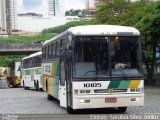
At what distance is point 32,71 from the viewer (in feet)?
126

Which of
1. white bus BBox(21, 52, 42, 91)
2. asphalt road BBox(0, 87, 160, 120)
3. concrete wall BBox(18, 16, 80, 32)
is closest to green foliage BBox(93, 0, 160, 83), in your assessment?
white bus BBox(21, 52, 42, 91)

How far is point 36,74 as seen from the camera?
Result: 3619 centimetres

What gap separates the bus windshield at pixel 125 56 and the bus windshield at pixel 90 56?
267mm

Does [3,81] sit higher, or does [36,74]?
[36,74]

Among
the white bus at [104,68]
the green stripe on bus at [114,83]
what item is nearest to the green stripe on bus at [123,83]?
the white bus at [104,68]

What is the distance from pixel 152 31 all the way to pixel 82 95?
21.7 m

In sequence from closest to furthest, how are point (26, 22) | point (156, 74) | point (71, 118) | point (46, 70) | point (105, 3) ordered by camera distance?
point (71, 118) < point (46, 70) < point (156, 74) < point (105, 3) < point (26, 22)

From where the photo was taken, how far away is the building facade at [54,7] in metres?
173

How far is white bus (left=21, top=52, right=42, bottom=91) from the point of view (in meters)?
35.4

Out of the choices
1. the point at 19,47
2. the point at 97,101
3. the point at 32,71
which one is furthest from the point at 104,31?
the point at 19,47

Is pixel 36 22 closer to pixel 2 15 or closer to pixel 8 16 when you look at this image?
pixel 8 16

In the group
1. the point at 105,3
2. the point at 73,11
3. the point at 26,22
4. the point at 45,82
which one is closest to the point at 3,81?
the point at 105,3

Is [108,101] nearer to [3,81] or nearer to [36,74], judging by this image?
[36,74]

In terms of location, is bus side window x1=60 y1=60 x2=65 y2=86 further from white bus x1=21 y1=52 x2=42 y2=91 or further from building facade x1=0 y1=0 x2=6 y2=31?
building facade x1=0 y1=0 x2=6 y2=31
